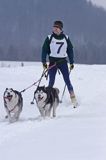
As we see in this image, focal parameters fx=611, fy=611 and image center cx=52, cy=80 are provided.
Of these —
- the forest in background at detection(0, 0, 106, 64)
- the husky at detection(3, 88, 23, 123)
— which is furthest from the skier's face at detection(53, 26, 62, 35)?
the forest in background at detection(0, 0, 106, 64)

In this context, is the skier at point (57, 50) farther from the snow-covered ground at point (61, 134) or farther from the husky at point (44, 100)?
the husky at point (44, 100)

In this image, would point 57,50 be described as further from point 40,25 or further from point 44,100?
point 40,25

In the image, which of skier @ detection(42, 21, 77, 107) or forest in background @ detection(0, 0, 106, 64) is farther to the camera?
forest in background @ detection(0, 0, 106, 64)

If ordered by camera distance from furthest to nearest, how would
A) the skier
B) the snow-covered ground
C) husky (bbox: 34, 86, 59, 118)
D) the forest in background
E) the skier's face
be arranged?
1. the forest in background
2. the skier
3. the skier's face
4. husky (bbox: 34, 86, 59, 118)
5. the snow-covered ground

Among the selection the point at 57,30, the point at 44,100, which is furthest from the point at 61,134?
the point at 57,30

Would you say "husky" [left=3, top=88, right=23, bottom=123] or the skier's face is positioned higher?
the skier's face

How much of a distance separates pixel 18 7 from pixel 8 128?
180m

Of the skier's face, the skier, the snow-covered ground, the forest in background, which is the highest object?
the skier's face

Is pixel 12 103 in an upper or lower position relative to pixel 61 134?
upper

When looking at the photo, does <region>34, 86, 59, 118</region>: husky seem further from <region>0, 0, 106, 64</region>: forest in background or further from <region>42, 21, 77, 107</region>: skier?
<region>0, 0, 106, 64</region>: forest in background

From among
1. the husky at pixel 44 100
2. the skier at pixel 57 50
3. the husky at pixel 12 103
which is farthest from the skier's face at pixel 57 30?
the husky at pixel 12 103

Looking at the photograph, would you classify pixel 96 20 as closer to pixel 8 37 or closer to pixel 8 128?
pixel 8 37

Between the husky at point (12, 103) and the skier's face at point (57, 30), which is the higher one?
the skier's face at point (57, 30)

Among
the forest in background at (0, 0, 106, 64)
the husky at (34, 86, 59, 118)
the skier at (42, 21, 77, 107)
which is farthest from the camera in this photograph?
the forest in background at (0, 0, 106, 64)
